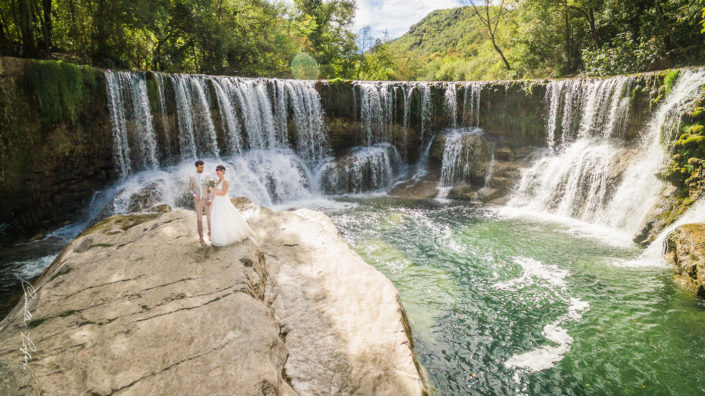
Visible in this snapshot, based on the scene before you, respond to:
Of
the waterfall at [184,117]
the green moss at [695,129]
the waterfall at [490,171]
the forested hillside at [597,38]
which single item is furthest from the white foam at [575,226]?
the waterfall at [184,117]

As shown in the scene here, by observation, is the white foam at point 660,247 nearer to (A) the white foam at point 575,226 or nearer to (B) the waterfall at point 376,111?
(A) the white foam at point 575,226

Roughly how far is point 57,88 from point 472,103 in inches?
578

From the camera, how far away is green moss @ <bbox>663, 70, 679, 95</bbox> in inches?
370

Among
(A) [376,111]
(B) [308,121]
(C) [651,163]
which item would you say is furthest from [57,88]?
(C) [651,163]

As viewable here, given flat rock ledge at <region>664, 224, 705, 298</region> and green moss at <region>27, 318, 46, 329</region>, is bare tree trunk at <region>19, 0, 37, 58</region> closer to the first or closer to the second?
green moss at <region>27, 318, 46, 329</region>

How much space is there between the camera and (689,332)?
486cm

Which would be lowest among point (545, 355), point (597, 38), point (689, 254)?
point (545, 355)

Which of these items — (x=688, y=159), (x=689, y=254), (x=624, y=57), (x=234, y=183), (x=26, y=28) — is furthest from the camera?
(x=624, y=57)

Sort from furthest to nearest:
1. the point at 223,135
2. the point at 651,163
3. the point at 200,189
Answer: the point at 223,135 < the point at 651,163 < the point at 200,189

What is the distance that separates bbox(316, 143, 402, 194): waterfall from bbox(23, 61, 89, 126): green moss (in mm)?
8309

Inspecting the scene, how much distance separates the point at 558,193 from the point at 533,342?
7.94 metres

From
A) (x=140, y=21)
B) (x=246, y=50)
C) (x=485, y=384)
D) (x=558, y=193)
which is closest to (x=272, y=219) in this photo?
(x=485, y=384)

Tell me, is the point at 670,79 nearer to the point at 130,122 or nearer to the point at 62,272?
the point at 62,272

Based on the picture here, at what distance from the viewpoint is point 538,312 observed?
5.52 metres
